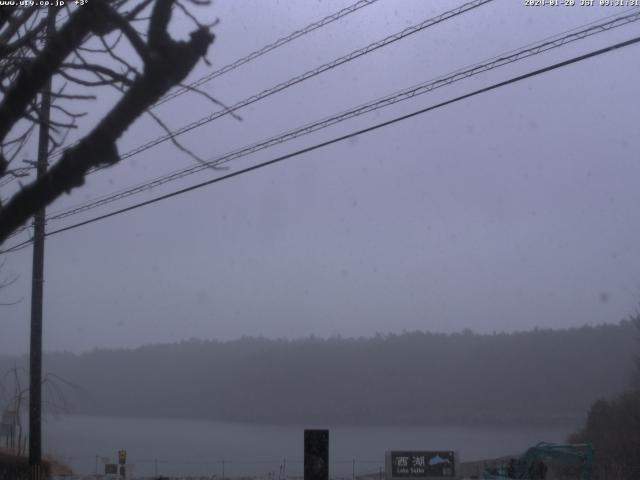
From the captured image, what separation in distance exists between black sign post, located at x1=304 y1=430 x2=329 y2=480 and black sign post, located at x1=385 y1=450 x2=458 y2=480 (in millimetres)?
19174

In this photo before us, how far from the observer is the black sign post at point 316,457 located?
8.83 meters

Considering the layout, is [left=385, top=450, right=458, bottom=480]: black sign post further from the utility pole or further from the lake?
the utility pole

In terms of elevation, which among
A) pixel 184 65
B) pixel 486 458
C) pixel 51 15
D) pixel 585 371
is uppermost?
pixel 51 15

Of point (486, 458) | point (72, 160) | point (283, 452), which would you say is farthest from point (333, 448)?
point (72, 160)

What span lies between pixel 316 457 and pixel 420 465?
63.9 feet

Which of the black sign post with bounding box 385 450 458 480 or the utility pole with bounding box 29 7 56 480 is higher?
the utility pole with bounding box 29 7 56 480

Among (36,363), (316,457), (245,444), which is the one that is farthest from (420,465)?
(245,444)

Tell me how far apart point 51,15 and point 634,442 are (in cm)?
3660

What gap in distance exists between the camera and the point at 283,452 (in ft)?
138

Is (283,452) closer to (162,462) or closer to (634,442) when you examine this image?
(162,462)

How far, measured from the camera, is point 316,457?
8867mm

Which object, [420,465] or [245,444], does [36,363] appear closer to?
[420,465]

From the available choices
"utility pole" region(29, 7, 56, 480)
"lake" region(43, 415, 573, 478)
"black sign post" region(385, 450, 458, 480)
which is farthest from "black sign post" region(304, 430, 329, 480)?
"lake" region(43, 415, 573, 478)

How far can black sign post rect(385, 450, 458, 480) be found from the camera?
27422mm
